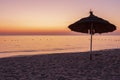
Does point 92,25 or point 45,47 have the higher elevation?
point 92,25

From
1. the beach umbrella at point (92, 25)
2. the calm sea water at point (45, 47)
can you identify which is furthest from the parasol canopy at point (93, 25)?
the calm sea water at point (45, 47)

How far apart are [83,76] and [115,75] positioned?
1279 millimetres

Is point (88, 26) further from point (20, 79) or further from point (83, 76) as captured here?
point (20, 79)

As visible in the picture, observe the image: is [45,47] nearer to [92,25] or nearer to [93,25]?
[93,25]

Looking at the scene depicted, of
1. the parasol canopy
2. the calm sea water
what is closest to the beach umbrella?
the parasol canopy

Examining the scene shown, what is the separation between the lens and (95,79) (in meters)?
8.55

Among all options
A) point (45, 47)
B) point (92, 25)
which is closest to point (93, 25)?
point (92, 25)

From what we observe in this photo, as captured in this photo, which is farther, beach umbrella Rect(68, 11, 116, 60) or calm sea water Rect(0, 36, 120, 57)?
calm sea water Rect(0, 36, 120, 57)

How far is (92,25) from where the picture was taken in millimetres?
13117

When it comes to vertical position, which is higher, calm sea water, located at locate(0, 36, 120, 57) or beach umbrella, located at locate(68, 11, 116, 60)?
beach umbrella, located at locate(68, 11, 116, 60)

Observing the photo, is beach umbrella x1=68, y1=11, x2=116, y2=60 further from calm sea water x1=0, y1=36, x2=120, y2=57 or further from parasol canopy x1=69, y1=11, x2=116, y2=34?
calm sea water x1=0, y1=36, x2=120, y2=57

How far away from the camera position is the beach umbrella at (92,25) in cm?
1235

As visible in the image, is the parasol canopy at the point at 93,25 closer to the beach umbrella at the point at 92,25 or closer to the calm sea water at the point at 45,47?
the beach umbrella at the point at 92,25

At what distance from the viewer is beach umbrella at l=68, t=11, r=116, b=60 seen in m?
12.4
